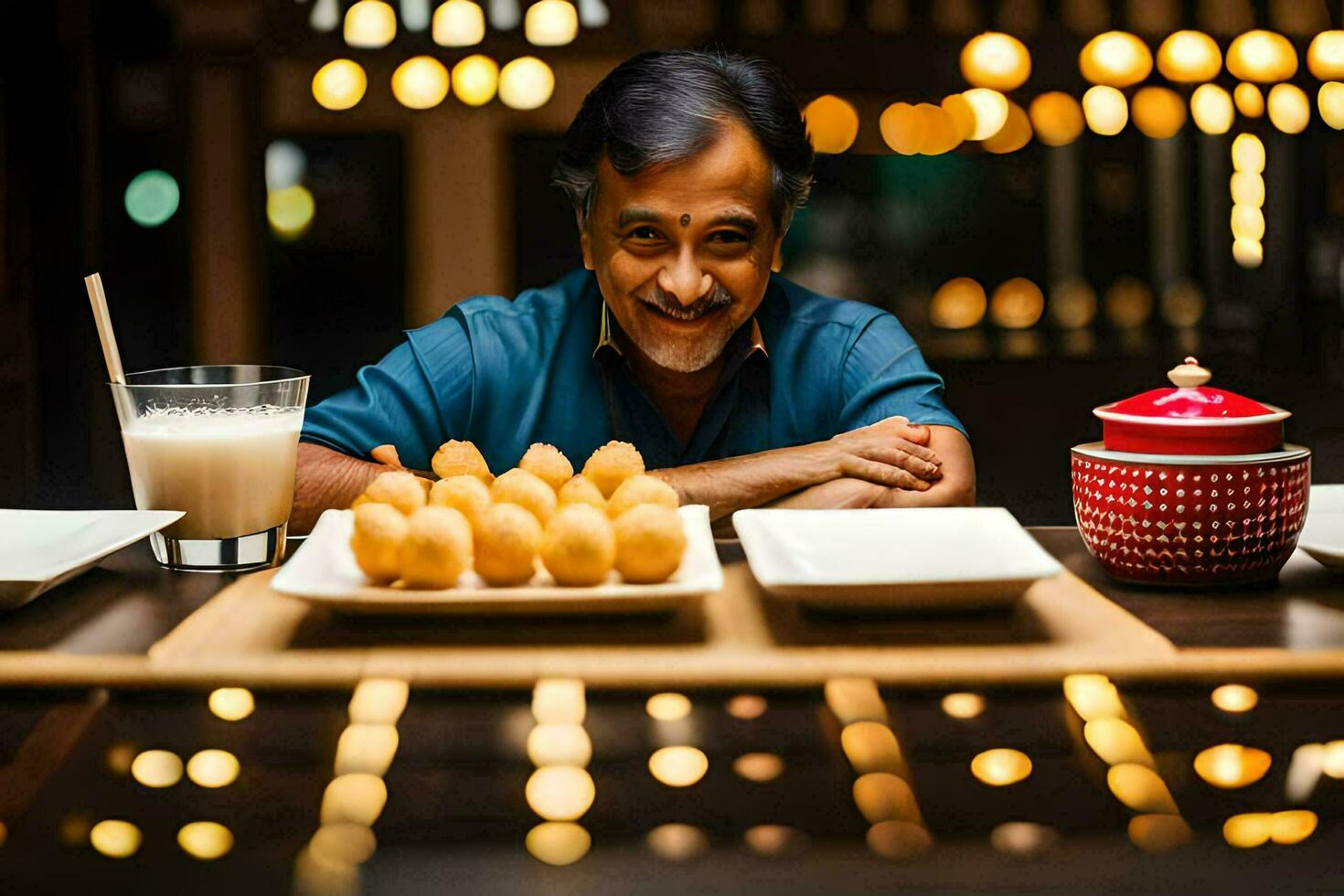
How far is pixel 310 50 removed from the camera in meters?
3.11

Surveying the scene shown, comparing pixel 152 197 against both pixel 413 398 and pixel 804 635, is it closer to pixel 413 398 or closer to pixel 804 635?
pixel 413 398

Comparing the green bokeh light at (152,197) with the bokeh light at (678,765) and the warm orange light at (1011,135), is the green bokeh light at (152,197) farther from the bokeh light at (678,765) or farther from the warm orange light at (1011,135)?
the bokeh light at (678,765)

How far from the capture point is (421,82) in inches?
123

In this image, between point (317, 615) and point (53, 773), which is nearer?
point (53, 773)

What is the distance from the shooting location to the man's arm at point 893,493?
1.52m

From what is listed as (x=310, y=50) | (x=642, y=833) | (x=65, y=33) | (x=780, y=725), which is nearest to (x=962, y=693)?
(x=780, y=725)

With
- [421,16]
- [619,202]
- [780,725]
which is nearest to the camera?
[780,725]

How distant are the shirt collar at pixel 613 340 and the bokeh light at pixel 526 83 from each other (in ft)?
4.13

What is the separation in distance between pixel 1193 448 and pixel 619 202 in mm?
1312

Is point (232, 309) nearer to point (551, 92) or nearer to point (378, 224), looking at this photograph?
point (378, 224)

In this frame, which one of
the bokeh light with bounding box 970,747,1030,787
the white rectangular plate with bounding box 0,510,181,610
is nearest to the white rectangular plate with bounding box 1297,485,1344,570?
the bokeh light with bounding box 970,747,1030,787

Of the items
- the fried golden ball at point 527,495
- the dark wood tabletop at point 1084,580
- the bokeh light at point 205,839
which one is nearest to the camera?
the bokeh light at point 205,839

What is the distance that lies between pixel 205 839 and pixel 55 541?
56 centimetres

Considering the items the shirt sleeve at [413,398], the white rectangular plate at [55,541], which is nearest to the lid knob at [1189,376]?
the white rectangular plate at [55,541]
